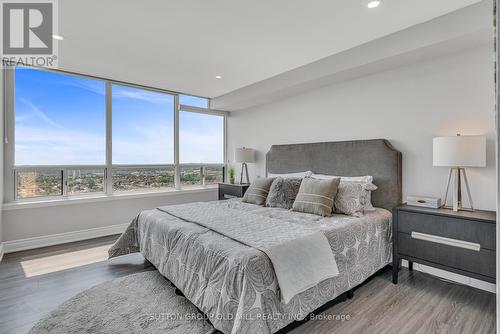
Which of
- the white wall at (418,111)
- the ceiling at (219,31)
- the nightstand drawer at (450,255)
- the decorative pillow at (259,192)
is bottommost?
the nightstand drawer at (450,255)

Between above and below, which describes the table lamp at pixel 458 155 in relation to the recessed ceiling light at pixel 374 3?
below

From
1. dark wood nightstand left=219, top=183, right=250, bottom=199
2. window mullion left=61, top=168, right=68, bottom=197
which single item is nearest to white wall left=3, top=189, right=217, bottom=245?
window mullion left=61, top=168, right=68, bottom=197

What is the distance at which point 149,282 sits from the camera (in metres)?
2.51

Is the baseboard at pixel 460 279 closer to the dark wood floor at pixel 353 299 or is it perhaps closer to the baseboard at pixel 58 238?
the dark wood floor at pixel 353 299

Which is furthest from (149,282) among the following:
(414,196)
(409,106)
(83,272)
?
(409,106)

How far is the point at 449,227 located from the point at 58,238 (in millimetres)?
4861

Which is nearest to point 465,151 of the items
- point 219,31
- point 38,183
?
point 219,31

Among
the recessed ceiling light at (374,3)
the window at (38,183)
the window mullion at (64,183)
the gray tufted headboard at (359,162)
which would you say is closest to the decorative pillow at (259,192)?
the gray tufted headboard at (359,162)

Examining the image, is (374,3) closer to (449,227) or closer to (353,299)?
(449,227)

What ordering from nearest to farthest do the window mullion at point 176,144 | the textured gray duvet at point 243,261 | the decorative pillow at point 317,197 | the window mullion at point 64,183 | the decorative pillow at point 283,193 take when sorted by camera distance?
the textured gray duvet at point 243,261 → the decorative pillow at point 317,197 → the decorative pillow at point 283,193 → the window mullion at point 64,183 → the window mullion at point 176,144

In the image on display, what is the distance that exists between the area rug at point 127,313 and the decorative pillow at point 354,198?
1778mm

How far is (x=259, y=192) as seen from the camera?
11.5ft

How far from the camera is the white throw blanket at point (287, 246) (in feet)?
5.59

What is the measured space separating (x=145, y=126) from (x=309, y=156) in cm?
306
